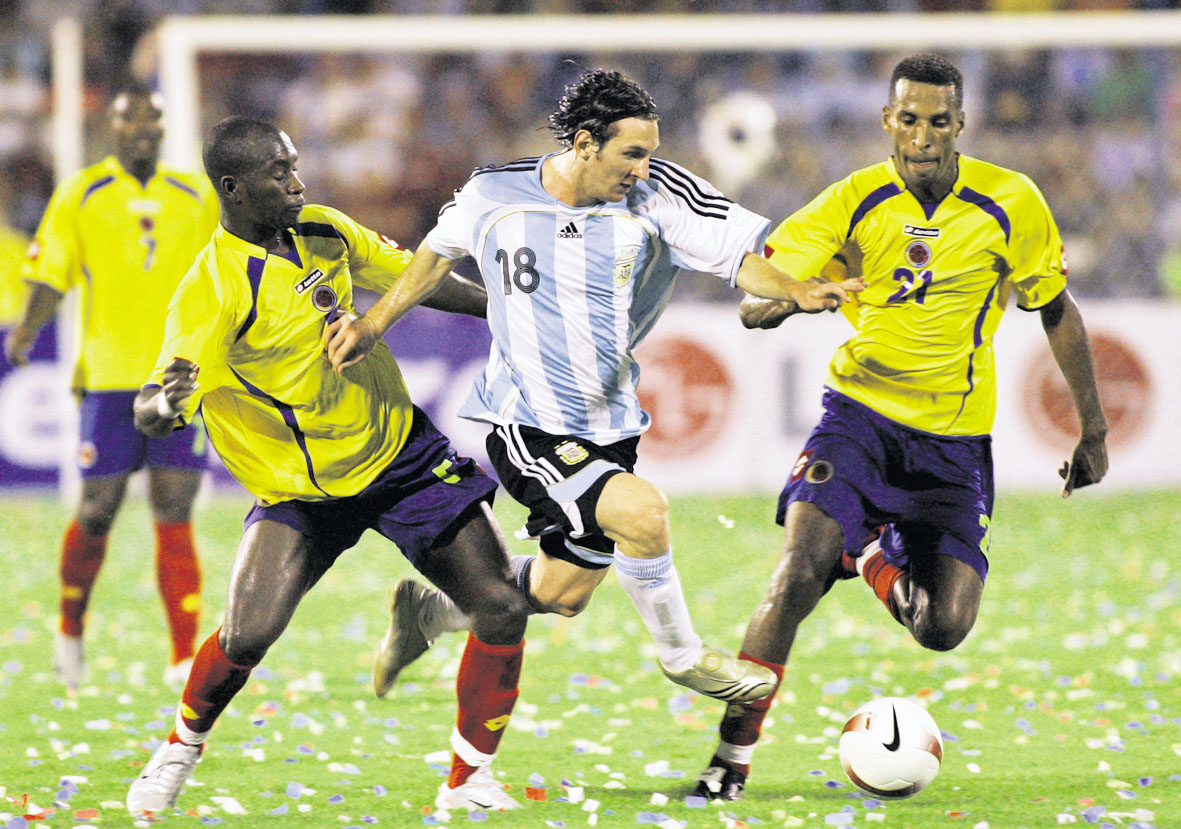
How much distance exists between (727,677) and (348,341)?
56.8 inches

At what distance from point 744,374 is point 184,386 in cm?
740

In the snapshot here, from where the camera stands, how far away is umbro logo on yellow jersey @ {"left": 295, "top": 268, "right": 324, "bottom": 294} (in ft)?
15.2

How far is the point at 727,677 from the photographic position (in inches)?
176

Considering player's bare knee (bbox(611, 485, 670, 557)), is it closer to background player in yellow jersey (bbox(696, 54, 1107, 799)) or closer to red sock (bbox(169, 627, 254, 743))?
background player in yellow jersey (bbox(696, 54, 1107, 799))

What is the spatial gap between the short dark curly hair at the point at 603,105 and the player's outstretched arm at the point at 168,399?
51.2 inches

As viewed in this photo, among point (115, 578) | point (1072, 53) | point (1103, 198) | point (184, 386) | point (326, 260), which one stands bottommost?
point (115, 578)

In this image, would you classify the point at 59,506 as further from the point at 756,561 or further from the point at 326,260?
the point at 326,260

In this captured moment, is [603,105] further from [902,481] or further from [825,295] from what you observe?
[902,481]

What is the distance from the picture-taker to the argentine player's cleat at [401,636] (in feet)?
17.8

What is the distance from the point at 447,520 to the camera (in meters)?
4.69

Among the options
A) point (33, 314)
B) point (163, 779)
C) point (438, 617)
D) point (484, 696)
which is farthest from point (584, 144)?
point (33, 314)

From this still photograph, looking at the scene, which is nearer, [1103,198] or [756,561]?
[756,561]

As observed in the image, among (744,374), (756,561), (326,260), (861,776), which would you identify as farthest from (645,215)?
(744,374)

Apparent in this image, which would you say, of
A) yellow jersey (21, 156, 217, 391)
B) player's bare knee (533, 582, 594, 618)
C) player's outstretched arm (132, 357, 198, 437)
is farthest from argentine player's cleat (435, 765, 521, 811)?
yellow jersey (21, 156, 217, 391)
